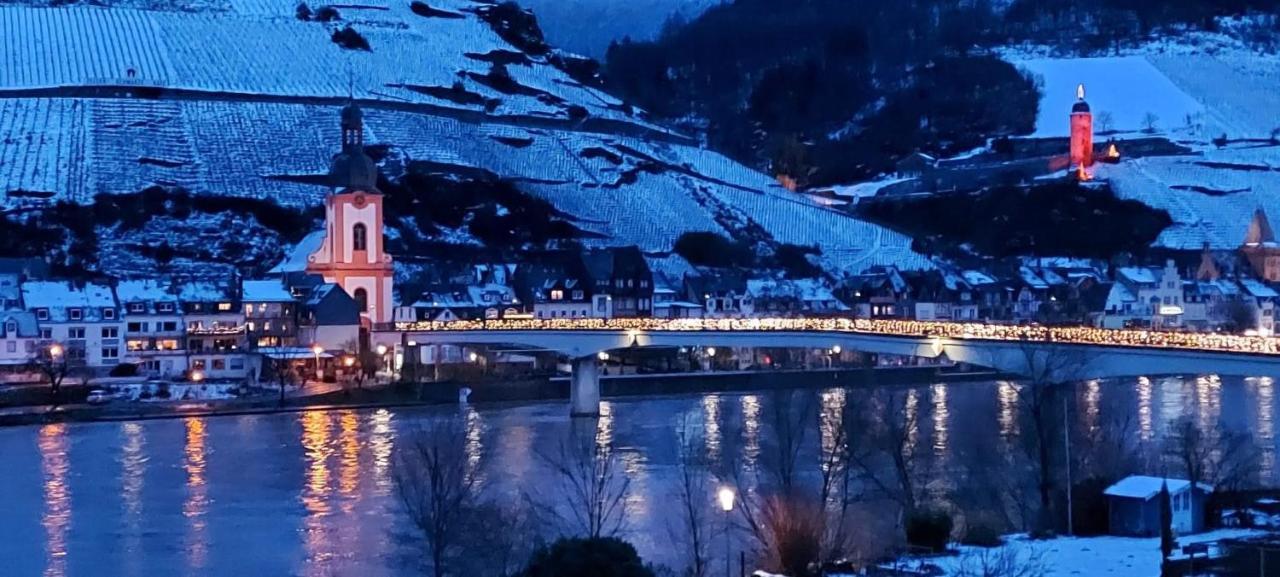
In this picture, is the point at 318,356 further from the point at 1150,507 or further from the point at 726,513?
the point at 1150,507

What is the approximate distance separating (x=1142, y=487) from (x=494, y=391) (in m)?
29.7

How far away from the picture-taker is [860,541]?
78.3 ft

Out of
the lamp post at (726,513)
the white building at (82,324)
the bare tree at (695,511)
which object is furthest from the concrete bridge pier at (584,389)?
the lamp post at (726,513)

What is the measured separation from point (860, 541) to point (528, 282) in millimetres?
44468

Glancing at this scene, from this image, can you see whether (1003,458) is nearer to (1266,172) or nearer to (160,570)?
(160,570)

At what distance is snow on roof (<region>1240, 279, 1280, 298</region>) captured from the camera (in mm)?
76562

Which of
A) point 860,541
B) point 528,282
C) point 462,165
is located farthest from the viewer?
point 462,165

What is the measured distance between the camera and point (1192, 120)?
129 meters

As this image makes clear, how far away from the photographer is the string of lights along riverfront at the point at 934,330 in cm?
3291

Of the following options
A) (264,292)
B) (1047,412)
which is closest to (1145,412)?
(1047,412)

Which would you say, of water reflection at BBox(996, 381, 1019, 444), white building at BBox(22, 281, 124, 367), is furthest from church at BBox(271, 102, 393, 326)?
water reflection at BBox(996, 381, 1019, 444)

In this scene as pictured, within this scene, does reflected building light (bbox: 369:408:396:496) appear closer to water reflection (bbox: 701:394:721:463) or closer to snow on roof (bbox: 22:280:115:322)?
water reflection (bbox: 701:394:721:463)

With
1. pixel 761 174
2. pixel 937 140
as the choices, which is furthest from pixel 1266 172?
pixel 761 174

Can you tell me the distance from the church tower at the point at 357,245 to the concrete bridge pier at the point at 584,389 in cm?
1452
